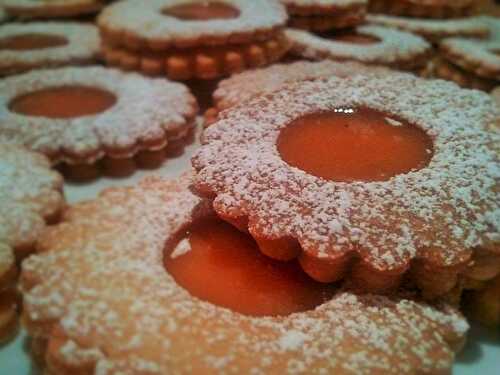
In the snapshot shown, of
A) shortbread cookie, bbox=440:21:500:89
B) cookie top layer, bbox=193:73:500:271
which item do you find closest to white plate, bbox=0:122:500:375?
cookie top layer, bbox=193:73:500:271

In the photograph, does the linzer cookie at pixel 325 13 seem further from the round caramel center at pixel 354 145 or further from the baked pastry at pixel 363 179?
the round caramel center at pixel 354 145

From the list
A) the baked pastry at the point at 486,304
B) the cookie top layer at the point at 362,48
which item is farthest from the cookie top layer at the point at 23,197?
the cookie top layer at the point at 362,48

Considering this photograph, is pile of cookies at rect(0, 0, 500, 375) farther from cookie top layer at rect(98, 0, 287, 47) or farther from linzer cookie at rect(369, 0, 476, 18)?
linzer cookie at rect(369, 0, 476, 18)

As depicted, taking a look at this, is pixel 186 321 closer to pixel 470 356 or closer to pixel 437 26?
pixel 470 356

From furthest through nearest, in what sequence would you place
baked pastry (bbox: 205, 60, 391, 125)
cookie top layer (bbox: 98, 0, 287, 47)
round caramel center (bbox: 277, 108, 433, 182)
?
cookie top layer (bbox: 98, 0, 287, 47) → baked pastry (bbox: 205, 60, 391, 125) → round caramel center (bbox: 277, 108, 433, 182)

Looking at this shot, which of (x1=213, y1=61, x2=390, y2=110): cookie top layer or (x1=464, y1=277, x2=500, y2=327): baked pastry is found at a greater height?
(x1=213, y1=61, x2=390, y2=110): cookie top layer

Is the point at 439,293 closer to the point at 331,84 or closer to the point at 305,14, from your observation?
the point at 331,84

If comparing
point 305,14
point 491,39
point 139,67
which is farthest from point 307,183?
point 491,39
